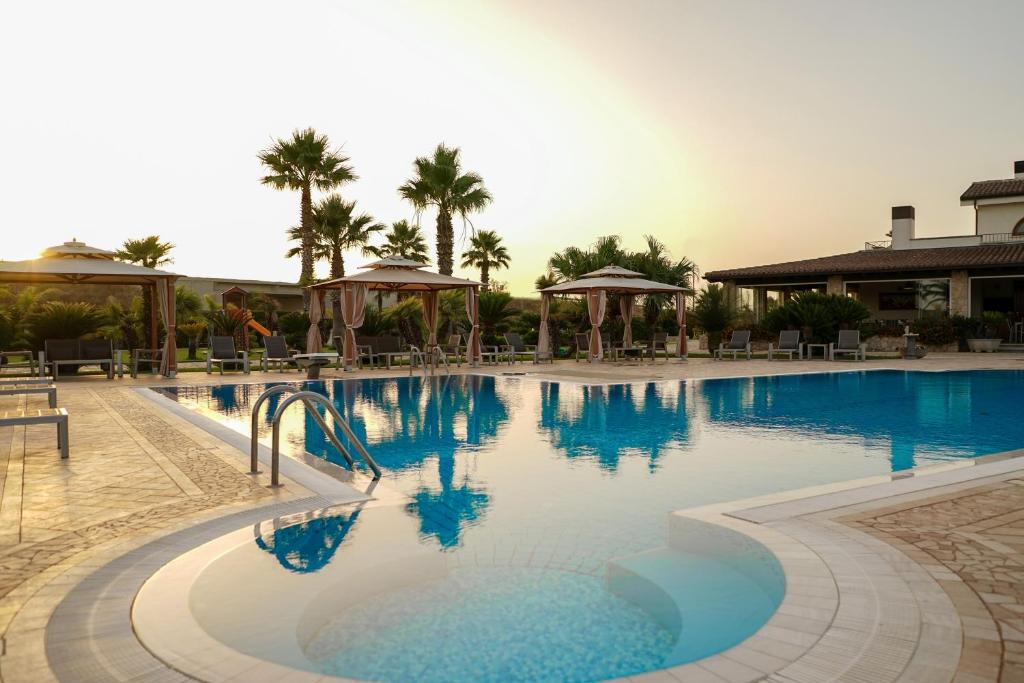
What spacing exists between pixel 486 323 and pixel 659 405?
13.4 metres

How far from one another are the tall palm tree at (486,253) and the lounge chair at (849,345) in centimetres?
1701

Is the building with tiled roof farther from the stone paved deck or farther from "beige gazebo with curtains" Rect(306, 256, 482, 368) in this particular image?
the stone paved deck

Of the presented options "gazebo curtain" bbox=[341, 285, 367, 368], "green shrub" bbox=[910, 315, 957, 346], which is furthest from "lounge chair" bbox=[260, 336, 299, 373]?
"green shrub" bbox=[910, 315, 957, 346]

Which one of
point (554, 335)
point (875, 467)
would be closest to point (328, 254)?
point (554, 335)

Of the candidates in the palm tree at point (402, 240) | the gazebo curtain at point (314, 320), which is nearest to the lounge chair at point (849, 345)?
the gazebo curtain at point (314, 320)

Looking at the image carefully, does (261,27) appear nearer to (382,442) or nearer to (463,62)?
(463,62)

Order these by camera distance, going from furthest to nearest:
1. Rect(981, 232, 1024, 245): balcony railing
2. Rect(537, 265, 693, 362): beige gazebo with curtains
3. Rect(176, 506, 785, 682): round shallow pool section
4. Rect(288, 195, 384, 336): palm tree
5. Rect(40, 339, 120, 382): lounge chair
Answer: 1. Rect(981, 232, 1024, 245): balcony railing
2. Rect(288, 195, 384, 336): palm tree
3. Rect(537, 265, 693, 362): beige gazebo with curtains
4. Rect(40, 339, 120, 382): lounge chair
5. Rect(176, 506, 785, 682): round shallow pool section

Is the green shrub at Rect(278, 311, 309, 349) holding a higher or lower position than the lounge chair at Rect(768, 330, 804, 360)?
higher

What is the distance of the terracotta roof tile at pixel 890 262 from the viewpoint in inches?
994

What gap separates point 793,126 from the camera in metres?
18.4

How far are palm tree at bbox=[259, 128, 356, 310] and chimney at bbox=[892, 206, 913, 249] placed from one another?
80.6 feet

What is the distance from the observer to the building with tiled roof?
2572 centimetres

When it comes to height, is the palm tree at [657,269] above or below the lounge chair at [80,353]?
above

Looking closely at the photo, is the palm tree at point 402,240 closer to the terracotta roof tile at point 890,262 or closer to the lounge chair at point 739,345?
the terracotta roof tile at point 890,262
